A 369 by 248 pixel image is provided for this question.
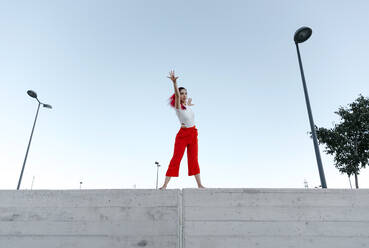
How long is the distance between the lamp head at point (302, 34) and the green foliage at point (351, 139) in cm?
1662

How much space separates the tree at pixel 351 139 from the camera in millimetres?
19281

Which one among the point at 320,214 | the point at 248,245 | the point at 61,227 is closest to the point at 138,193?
the point at 61,227

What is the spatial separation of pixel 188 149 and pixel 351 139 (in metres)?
22.0

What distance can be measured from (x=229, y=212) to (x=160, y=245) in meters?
1.10

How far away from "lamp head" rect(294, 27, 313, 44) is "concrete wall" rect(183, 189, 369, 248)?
539cm

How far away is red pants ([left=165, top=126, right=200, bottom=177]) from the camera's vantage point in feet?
13.0

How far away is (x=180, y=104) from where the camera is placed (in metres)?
4.30

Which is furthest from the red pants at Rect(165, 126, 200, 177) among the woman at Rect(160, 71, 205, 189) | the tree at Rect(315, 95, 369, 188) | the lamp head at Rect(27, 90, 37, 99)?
the tree at Rect(315, 95, 369, 188)

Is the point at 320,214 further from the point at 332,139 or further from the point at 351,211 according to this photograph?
Result: the point at 332,139

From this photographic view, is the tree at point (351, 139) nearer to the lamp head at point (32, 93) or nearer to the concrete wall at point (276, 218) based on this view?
the concrete wall at point (276, 218)

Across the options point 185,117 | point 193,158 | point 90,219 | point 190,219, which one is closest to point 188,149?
point 193,158

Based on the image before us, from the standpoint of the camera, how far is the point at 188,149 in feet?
13.8

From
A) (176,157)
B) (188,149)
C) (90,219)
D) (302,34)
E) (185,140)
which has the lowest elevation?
(90,219)

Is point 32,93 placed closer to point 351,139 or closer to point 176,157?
point 176,157
